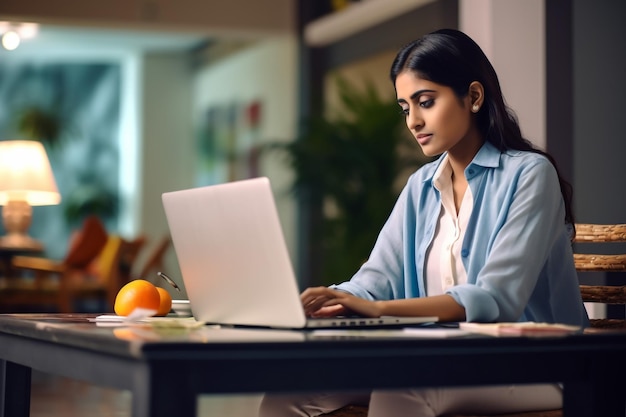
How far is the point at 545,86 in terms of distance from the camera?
472 centimetres

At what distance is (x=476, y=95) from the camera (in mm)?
2197

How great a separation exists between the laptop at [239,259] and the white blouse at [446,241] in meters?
0.45

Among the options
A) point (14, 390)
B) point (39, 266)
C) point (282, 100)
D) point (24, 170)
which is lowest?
point (14, 390)

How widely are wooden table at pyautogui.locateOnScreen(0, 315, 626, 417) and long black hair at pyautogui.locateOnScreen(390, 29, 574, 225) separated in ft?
2.31

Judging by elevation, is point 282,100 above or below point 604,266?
above

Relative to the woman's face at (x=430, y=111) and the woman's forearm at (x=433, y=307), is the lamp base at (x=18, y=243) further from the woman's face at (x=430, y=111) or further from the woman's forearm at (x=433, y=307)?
the woman's forearm at (x=433, y=307)

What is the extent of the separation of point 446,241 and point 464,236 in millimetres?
94

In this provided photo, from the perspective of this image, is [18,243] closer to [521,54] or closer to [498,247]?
[521,54]

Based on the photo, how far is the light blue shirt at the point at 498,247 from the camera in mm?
1890

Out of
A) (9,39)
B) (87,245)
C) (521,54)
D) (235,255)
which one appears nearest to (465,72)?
(235,255)

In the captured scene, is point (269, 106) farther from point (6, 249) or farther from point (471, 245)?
point (471, 245)

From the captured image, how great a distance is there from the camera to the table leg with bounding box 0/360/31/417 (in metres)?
2.05

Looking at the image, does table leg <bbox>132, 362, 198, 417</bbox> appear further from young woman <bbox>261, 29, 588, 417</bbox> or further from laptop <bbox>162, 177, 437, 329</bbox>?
young woman <bbox>261, 29, 588, 417</bbox>

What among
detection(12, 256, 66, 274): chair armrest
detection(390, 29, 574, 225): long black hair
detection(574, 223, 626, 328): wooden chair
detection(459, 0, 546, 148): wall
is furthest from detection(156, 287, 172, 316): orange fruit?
detection(12, 256, 66, 274): chair armrest
